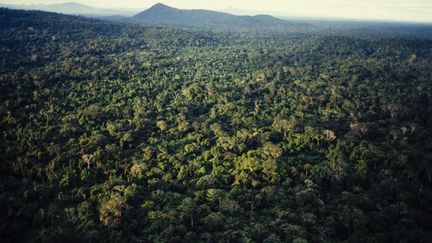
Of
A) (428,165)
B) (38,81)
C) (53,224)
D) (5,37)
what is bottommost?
(53,224)

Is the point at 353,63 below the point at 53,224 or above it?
above

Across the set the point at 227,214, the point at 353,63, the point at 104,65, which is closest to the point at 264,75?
the point at 353,63

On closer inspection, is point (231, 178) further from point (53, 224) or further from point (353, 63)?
point (353, 63)

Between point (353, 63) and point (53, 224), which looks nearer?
point (53, 224)

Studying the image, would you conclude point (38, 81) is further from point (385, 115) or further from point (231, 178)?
point (385, 115)

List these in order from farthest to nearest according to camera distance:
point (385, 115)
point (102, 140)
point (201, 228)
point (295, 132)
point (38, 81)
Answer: point (38, 81) → point (385, 115) → point (295, 132) → point (102, 140) → point (201, 228)

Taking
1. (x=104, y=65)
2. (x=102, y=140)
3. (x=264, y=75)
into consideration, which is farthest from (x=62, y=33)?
(x=102, y=140)

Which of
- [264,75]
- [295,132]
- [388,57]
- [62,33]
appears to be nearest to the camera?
Answer: [295,132]
